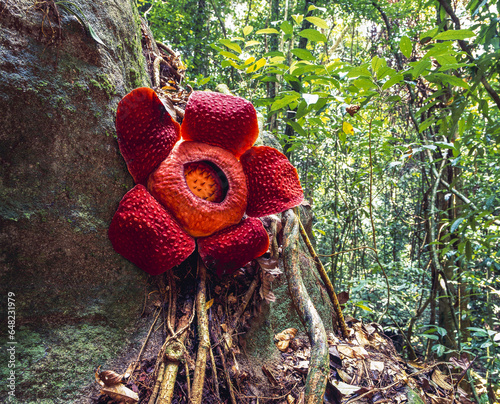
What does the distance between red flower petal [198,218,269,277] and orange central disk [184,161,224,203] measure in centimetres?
15

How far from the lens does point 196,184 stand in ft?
3.95

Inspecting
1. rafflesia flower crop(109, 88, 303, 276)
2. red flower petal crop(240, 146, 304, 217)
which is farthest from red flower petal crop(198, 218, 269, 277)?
red flower petal crop(240, 146, 304, 217)

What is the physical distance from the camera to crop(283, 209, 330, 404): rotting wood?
101 centimetres

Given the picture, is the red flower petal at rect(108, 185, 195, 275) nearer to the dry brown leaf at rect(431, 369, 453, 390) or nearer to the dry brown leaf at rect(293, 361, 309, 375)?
the dry brown leaf at rect(293, 361, 309, 375)

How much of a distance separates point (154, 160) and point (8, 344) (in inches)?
28.3

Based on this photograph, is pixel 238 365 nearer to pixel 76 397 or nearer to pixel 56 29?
pixel 76 397

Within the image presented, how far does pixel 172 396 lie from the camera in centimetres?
98

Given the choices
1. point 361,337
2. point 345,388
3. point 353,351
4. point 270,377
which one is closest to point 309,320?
point 270,377

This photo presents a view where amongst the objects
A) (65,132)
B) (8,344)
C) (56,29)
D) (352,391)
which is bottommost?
(352,391)

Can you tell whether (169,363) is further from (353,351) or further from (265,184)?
(353,351)

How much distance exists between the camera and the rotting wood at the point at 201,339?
99 cm

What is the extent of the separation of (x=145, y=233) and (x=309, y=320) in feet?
2.35

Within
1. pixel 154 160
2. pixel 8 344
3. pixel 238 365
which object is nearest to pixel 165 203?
pixel 154 160

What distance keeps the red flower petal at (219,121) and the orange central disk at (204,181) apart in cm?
13
